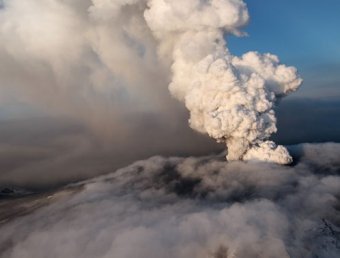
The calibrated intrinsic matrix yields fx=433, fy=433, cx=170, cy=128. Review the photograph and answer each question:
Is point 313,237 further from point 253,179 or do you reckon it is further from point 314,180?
point 314,180

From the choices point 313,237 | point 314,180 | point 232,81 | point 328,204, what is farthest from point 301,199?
point 232,81

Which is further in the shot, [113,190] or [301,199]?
[113,190]

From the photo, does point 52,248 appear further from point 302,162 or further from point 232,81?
point 302,162

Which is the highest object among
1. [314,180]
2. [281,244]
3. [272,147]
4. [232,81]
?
[232,81]

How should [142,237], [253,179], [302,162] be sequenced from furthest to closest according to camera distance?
[302,162] < [253,179] < [142,237]

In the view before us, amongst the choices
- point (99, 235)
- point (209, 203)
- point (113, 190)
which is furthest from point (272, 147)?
point (113, 190)

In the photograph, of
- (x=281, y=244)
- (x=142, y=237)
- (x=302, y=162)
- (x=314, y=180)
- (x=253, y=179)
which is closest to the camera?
(x=281, y=244)

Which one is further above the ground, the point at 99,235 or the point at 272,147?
the point at 272,147
